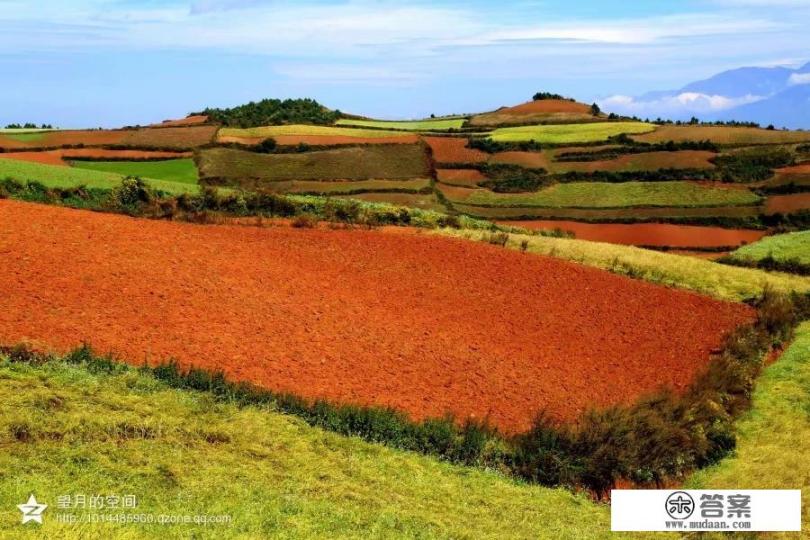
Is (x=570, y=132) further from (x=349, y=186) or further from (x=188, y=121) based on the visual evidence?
(x=188, y=121)

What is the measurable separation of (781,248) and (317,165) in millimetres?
38973

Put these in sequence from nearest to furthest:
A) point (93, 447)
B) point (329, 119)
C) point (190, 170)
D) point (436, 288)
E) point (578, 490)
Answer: point (93, 447)
point (578, 490)
point (436, 288)
point (190, 170)
point (329, 119)

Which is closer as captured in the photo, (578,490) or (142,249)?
(578,490)

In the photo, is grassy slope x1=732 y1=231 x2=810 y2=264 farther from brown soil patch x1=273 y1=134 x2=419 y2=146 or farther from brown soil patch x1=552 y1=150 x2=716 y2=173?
brown soil patch x1=273 y1=134 x2=419 y2=146

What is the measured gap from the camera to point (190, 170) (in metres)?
59.5

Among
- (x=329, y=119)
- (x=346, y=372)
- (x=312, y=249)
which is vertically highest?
(x=329, y=119)

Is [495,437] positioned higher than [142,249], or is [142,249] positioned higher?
[142,249]

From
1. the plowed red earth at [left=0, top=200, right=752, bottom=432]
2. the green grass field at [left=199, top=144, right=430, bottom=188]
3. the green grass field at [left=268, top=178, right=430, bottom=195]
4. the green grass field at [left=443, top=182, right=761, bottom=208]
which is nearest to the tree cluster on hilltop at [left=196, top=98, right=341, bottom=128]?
the green grass field at [left=199, top=144, right=430, bottom=188]

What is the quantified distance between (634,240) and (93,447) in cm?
4618

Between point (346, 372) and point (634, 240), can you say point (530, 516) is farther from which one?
point (634, 240)

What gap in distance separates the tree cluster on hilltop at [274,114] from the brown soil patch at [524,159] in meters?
26.1

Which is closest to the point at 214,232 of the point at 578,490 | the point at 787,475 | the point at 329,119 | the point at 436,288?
the point at 436,288

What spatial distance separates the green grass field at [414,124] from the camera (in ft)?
308

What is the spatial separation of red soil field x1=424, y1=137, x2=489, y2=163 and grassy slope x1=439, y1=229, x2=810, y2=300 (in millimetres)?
36922
